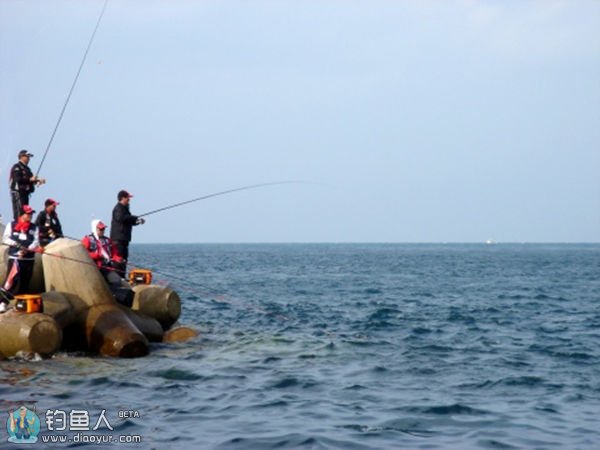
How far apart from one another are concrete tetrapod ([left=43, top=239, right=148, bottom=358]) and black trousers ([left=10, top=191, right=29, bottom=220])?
2.07 meters

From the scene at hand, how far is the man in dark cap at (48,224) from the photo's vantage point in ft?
60.0

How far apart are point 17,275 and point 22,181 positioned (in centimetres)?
274

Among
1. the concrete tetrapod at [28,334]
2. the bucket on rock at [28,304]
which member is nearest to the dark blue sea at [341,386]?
the concrete tetrapod at [28,334]

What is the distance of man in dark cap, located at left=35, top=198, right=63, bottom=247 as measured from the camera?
1828 centimetres

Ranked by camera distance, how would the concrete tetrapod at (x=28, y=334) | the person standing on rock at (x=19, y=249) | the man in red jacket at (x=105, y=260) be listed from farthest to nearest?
the man in red jacket at (x=105, y=260)
the person standing on rock at (x=19, y=249)
the concrete tetrapod at (x=28, y=334)

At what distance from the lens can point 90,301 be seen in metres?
16.2

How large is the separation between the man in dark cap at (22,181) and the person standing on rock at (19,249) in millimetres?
1877

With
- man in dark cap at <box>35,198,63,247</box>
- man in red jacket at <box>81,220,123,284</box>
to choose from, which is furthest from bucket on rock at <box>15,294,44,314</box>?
man in dark cap at <box>35,198,63,247</box>

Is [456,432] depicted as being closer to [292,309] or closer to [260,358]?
[260,358]

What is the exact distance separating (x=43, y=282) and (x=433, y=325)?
34.4ft

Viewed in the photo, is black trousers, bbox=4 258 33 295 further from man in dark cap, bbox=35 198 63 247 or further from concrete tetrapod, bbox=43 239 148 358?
man in dark cap, bbox=35 198 63 247

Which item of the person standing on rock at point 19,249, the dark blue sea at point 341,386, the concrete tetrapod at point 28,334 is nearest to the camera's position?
the dark blue sea at point 341,386

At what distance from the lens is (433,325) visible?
22.9 m

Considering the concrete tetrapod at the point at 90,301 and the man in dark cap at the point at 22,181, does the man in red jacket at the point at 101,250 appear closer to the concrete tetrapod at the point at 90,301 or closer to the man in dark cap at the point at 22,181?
the concrete tetrapod at the point at 90,301
